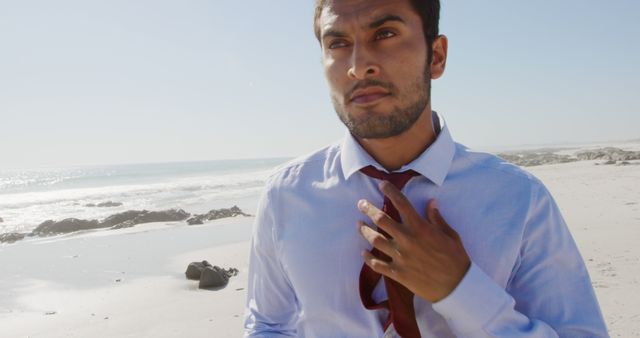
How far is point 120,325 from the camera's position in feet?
21.3

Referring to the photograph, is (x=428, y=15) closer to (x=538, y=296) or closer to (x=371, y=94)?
(x=371, y=94)

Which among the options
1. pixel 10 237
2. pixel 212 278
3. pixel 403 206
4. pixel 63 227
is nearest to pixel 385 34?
pixel 403 206

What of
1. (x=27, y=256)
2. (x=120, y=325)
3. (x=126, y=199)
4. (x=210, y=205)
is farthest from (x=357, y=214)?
(x=126, y=199)

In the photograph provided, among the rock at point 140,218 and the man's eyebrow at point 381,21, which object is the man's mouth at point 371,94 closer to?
the man's eyebrow at point 381,21

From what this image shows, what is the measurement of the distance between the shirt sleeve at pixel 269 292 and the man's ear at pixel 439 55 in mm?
801

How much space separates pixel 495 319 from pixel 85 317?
6800 millimetres

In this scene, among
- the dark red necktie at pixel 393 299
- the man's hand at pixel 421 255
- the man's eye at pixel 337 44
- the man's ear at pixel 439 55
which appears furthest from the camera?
the man's ear at pixel 439 55

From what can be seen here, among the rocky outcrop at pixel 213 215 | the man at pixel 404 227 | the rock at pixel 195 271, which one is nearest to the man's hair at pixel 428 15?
the man at pixel 404 227

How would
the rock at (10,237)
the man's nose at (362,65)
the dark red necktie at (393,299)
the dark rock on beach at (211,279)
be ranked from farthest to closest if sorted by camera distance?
1. the rock at (10,237)
2. the dark rock on beach at (211,279)
3. the man's nose at (362,65)
4. the dark red necktie at (393,299)

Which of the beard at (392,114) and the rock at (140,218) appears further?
the rock at (140,218)

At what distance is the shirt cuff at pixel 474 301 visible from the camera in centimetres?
146

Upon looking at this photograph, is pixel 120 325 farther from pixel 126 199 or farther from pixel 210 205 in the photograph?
pixel 126 199

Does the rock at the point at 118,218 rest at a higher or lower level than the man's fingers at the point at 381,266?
lower

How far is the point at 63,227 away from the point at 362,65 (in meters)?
16.4
